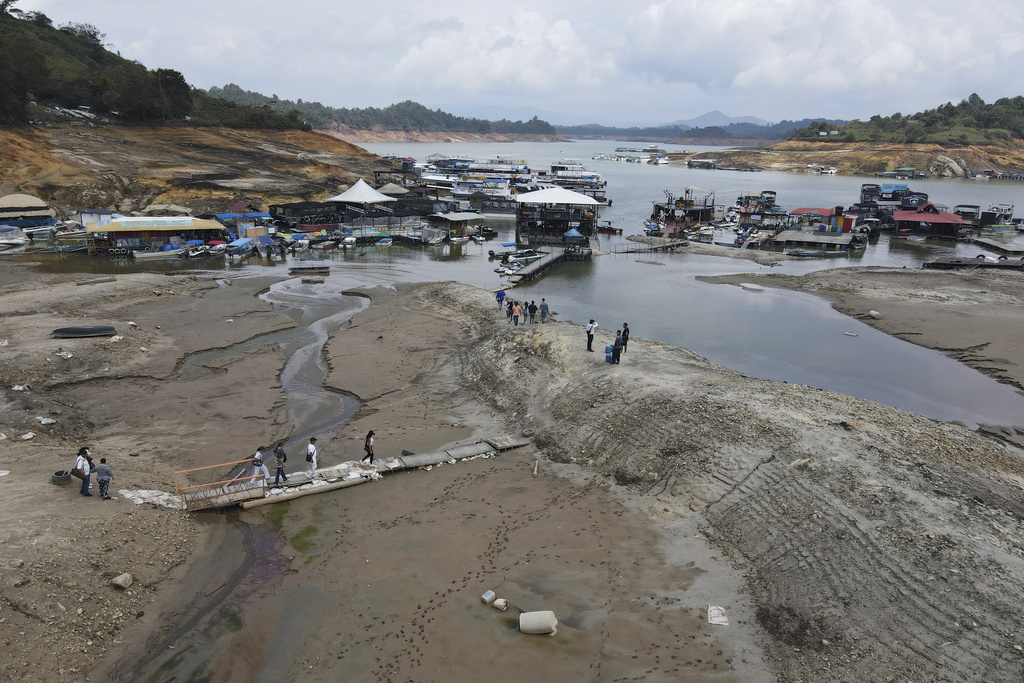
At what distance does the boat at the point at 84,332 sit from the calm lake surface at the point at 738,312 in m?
14.9

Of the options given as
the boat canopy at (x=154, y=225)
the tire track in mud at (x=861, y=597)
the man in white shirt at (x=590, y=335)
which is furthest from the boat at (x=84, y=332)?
the boat canopy at (x=154, y=225)

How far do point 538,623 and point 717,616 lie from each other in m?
3.37

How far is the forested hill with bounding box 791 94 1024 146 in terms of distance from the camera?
158 m

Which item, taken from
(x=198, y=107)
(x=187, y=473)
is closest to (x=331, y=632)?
(x=187, y=473)

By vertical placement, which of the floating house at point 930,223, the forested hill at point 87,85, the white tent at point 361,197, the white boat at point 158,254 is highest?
the forested hill at point 87,85

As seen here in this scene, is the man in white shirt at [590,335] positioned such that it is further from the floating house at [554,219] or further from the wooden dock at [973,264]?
the wooden dock at [973,264]

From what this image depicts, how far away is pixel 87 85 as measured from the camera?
276 ft

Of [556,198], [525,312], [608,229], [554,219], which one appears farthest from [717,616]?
[608,229]

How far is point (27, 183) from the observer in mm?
56406

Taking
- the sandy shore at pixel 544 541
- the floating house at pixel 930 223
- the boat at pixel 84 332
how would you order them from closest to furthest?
the sandy shore at pixel 544 541 < the boat at pixel 84 332 < the floating house at pixel 930 223

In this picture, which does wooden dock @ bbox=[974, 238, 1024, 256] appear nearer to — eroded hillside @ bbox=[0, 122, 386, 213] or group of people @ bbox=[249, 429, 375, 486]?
group of people @ bbox=[249, 429, 375, 486]

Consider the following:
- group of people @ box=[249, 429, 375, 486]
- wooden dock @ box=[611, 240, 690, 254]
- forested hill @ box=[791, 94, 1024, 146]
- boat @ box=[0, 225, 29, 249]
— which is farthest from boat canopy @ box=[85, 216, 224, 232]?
forested hill @ box=[791, 94, 1024, 146]

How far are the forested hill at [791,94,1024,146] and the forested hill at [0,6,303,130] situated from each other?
525 feet

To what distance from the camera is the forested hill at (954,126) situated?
158 meters
